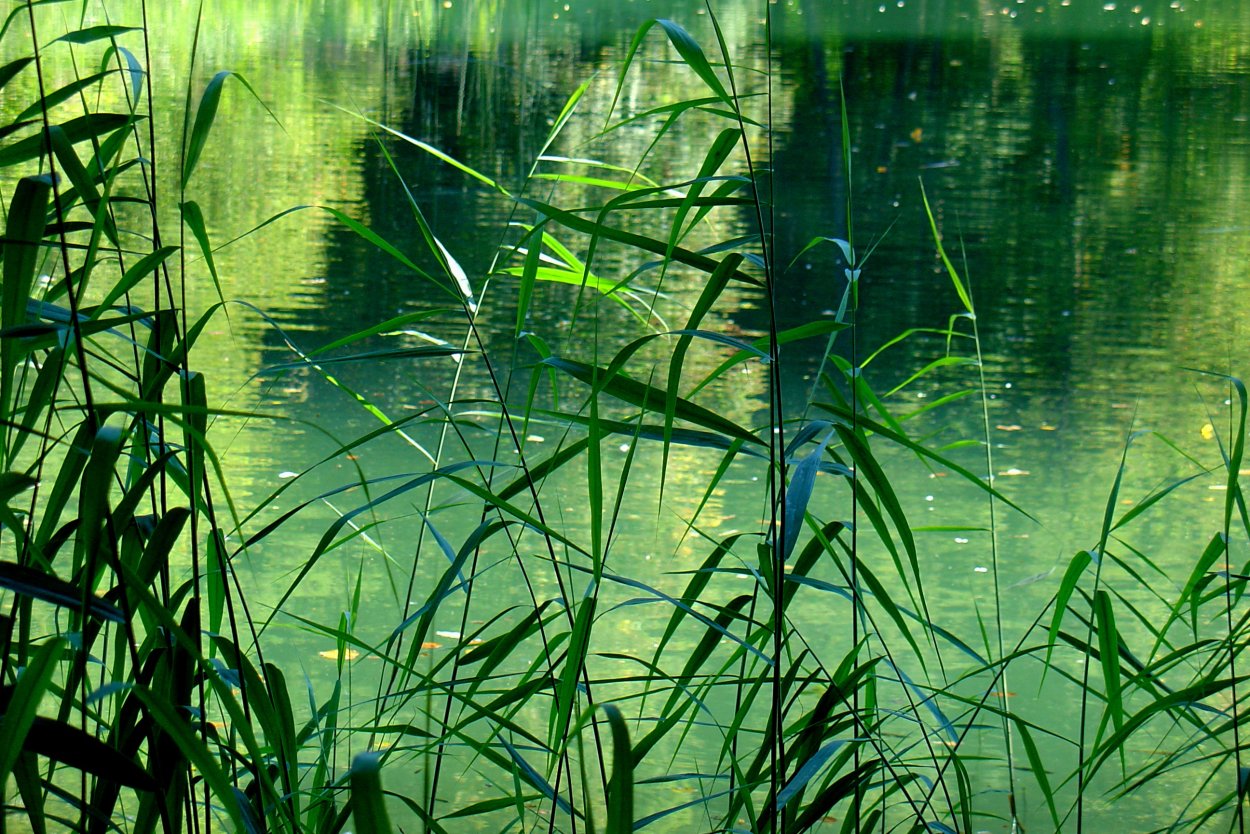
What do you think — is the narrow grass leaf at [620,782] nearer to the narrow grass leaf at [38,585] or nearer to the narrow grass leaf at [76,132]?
the narrow grass leaf at [38,585]

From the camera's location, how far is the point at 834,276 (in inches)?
247

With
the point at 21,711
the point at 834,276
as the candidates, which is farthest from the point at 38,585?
the point at 834,276

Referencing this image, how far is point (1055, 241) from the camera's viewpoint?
6.76 meters

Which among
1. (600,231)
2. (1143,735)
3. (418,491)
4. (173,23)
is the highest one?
(173,23)

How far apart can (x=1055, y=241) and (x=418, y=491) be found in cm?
418

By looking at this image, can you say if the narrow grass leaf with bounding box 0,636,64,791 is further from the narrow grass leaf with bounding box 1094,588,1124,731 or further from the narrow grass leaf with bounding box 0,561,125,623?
the narrow grass leaf with bounding box 1094,588,1124,731

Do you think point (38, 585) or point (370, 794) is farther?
point (38, 585)

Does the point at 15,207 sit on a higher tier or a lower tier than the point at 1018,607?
higher

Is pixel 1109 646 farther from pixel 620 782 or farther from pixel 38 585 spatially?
pixel 38 585

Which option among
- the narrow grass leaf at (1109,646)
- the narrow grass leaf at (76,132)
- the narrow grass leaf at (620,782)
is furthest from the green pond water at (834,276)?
the narrow grass leaf at (620,782)

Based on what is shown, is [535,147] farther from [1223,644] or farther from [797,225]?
[1223,644]

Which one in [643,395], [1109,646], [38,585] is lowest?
[1109,646]

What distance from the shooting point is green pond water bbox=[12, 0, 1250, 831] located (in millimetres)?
3229

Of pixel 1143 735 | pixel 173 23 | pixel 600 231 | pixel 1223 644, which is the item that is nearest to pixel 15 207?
pixel 600 231
